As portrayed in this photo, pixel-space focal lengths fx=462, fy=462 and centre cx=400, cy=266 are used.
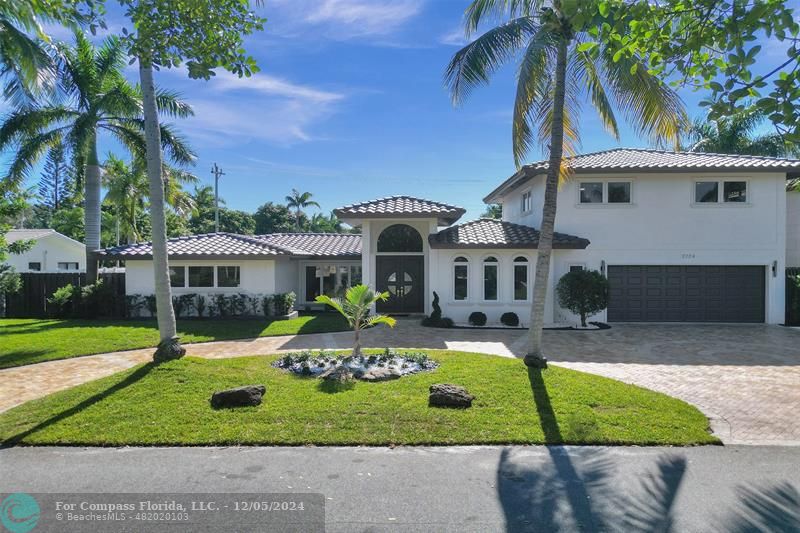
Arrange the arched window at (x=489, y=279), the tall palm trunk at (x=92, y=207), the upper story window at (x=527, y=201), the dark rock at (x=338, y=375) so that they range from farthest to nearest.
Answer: the upper story window at (x=527, y=201) → the tall palm trunk at (x=92, y=207) → the arched window at (x=489, y=279) → the dark rock at (x=338, y=375)

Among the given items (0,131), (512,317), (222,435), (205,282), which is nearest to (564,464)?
(222,435)

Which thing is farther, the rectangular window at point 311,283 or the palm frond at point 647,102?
the rectangular window at point 311,283

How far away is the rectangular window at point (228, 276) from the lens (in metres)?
18.6

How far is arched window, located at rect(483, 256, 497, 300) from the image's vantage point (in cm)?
1670

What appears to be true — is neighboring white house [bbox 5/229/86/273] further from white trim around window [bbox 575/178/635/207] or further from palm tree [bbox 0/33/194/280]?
white trim around window [bbox 575/178/635/207]

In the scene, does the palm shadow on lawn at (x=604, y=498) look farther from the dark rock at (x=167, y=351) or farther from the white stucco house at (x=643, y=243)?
the white stucco house at (x=643, y=243)

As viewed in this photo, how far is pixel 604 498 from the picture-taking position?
4445 mm

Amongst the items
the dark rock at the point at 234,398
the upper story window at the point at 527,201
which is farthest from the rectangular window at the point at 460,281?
the dark rock at the point at 234,398

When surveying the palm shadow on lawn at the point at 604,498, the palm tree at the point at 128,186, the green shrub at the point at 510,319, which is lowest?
the palm shadow on lawn at the point at 604,498

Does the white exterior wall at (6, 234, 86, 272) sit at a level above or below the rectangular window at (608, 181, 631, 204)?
below

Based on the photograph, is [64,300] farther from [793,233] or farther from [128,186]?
[793,233]

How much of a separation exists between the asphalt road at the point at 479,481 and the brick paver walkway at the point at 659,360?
58.9 inches

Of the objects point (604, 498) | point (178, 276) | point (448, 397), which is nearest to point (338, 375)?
point (448, 397)

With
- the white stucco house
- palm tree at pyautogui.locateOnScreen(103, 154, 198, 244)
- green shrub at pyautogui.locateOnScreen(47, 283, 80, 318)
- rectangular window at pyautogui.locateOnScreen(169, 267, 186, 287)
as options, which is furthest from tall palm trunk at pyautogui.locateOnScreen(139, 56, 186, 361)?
palm tree at pyautogui.locateOnScreen(103, 154, 198, 244)
